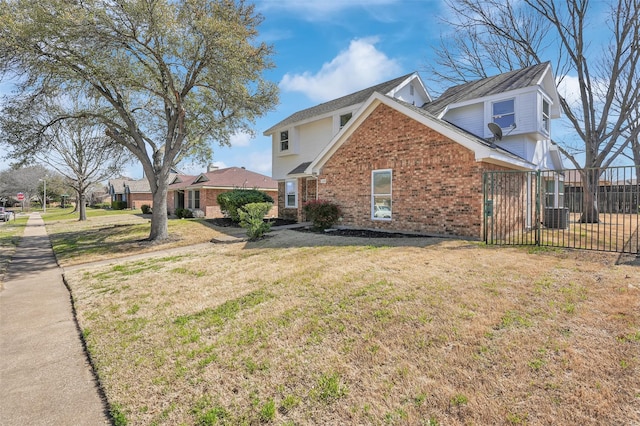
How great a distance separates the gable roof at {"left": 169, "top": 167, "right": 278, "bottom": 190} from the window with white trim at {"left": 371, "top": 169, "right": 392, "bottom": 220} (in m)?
16.1

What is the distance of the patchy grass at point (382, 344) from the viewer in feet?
9.29

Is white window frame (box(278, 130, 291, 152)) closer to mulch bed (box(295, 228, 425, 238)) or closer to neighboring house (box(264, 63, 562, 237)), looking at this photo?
neighboring house (box(264, 63, 562, 237))

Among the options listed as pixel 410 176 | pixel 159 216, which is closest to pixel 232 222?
pixel 159 216

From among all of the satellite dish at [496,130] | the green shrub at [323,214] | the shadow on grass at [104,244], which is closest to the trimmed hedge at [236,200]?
the shadow on grass at [104,244]

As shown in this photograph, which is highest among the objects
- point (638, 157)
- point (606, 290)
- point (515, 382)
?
point (638, 157)

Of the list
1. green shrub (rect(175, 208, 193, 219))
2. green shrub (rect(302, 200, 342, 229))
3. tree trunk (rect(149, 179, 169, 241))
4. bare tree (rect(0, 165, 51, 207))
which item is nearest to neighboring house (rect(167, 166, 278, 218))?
green shrub (rect(175, 208, 193, 219))

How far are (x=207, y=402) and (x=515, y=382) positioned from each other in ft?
9.84

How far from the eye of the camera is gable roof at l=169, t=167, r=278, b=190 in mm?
25692

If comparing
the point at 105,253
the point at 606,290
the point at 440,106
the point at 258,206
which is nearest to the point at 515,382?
the point at 606,290

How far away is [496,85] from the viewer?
14.3 m

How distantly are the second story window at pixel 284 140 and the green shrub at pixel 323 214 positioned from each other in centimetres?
886

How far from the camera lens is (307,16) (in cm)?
1144

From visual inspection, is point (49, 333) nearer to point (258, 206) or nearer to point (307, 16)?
point (258, 206)

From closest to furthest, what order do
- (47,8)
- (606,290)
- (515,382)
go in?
(515,382)
(606,290)
(47,8)
